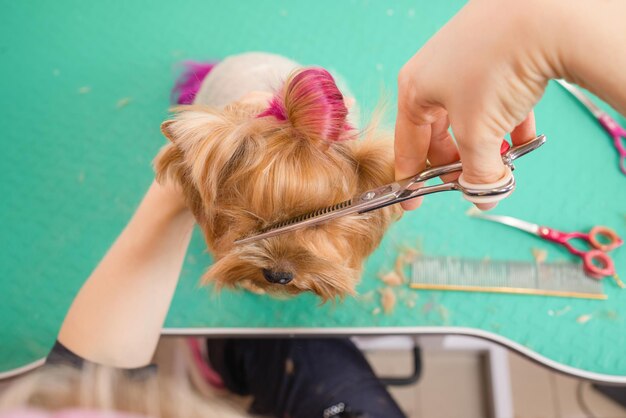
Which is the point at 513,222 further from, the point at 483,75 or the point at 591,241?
the point at 483,75

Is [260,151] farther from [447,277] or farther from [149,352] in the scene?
[447,277]

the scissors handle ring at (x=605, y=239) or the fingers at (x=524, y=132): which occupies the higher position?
the fingers at (x=524, y=132)

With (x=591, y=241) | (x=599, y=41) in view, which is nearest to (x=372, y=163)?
(x=599, y=41)

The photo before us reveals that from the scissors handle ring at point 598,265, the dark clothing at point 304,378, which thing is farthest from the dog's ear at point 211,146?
the scissors handle ring at point 598,265

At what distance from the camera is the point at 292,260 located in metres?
0.68

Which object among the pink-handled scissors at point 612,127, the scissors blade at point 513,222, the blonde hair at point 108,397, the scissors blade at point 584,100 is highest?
the scissors blade at point 584,100

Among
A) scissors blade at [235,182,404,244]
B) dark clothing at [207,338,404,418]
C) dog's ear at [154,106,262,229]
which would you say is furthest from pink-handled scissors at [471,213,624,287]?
dog's ear at [154,106,262,229]

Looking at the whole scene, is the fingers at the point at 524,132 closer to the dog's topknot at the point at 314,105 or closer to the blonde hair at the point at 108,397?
the dog's topknot at the point at 314,105

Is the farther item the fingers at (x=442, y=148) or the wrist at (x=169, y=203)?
the wrist at (x=169, y=203)

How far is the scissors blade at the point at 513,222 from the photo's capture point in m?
1.05

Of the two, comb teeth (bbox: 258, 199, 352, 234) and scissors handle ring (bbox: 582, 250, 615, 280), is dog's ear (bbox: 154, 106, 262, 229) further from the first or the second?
scissors handle ring (bbox: 582, 250, 615, 280)

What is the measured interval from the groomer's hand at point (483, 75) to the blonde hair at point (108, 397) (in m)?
0.38

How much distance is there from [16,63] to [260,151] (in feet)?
3.29

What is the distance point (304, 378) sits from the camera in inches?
41.9
